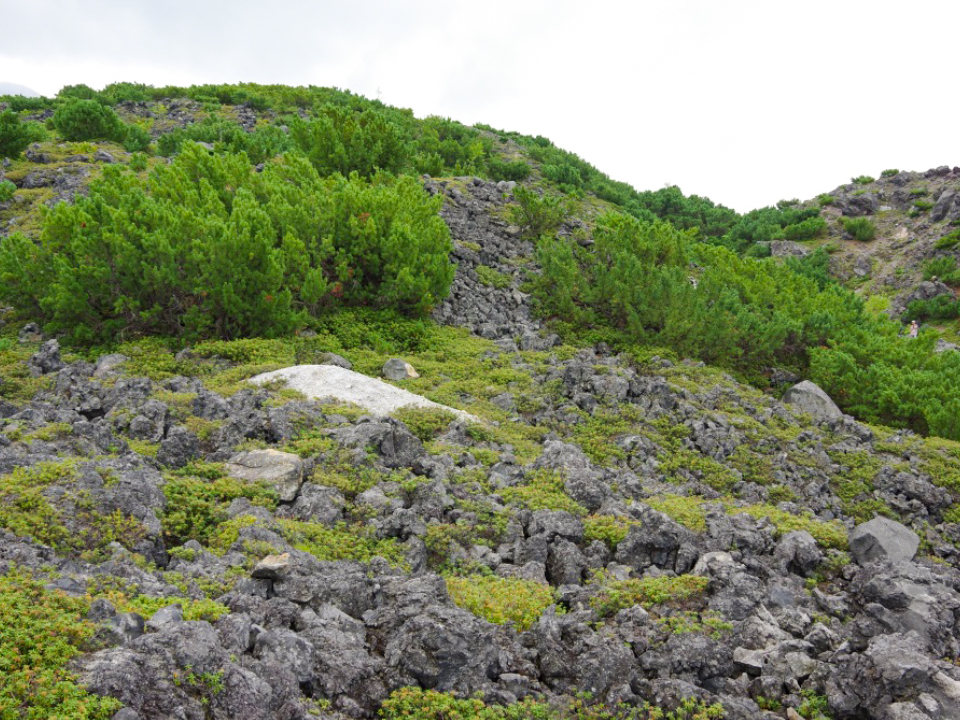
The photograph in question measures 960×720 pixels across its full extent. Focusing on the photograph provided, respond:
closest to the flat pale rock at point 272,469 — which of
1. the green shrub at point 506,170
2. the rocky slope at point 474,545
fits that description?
the rocky slope at point 474,545

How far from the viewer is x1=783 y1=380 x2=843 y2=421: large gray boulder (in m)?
14.3

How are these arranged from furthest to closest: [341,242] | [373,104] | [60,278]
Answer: [373,104]
[341,242]
[60,278]

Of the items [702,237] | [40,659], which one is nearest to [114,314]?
[40,659]

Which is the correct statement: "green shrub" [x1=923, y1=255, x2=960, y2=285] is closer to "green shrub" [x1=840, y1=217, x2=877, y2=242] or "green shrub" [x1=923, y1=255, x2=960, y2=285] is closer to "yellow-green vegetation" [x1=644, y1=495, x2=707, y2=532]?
"green shrub" [x1=840, y1=217, x2=877, y2=242]

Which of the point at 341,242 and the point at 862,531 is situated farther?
the point at 341,242

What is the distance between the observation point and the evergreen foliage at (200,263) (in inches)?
518

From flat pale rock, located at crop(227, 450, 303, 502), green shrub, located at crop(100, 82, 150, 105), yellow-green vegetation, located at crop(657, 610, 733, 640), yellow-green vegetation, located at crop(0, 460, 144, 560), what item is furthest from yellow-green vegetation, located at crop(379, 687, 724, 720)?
green shrub, located at crop(100, 82, 150, 105)

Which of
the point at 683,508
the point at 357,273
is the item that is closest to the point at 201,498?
the point at 683,508

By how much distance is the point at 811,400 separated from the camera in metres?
14.5

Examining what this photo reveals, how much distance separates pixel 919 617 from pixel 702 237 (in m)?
34.5

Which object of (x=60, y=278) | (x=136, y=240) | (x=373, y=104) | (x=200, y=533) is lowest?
(x=200, y=533)

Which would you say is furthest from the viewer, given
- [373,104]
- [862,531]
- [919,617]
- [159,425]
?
[373,104]

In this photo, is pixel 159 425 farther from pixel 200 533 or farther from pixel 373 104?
pixel 373 104

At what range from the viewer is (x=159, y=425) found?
8805 mm
